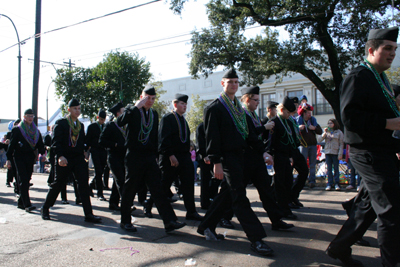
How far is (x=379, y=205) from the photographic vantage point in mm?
2998

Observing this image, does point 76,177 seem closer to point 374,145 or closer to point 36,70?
point 374,145

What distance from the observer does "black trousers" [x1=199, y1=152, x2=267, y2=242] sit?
391 cm

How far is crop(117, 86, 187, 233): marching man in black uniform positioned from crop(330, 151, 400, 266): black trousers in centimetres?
249

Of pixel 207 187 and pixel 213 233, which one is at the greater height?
pixel 207 187

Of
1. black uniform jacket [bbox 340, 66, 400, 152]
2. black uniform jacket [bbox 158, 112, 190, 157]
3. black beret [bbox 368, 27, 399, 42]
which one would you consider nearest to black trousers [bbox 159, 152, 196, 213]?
black uniform jacket [bbox 158, 112, 190, 157]

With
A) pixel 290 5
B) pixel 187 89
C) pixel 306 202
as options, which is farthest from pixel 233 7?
pixel 187 89

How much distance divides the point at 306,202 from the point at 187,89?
34939 millimetres

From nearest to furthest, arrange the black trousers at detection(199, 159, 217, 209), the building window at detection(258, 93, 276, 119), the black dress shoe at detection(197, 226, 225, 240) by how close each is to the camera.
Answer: the black dress shoe at detection(197, 226, 225, 240), the black trousers at detection(199, 159, 217, 209), the building window at detection(258, 93, 276, 119)


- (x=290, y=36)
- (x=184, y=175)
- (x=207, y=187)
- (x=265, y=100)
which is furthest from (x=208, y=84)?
(x=184, y=175)

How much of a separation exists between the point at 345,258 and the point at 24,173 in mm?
6237

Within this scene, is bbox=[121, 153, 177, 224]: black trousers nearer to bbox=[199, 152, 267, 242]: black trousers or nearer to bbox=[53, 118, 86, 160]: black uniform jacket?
bbox=[199, 152, 267, 242]: black trousers

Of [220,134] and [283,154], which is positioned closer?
[220,134]

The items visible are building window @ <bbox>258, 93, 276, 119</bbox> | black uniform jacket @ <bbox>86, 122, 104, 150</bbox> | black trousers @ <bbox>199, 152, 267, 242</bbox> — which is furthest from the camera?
building window @ <bbox>258, 93, 276, 119</bbox>

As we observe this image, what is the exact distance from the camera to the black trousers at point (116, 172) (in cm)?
672
